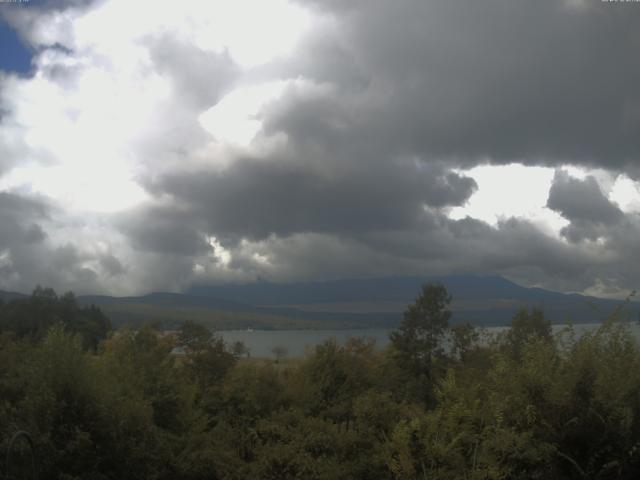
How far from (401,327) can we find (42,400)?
3432cm

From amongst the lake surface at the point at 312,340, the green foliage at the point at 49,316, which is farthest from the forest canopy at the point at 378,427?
the green foliage at the point at 49,316

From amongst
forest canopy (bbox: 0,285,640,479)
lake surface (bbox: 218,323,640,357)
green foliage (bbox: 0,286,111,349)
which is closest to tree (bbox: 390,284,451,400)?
lake surface (bbox: 218,323,640,357)

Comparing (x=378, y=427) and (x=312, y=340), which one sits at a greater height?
(x=378, y=427)

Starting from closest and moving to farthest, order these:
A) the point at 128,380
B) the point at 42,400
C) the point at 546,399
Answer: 1. the point at 546,399
2. the point at 42,400
3. the point at 128,380

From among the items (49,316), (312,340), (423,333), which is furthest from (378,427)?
(312,340)

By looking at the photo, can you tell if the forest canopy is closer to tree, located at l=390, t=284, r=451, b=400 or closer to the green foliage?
tree, located at l=390, t=284, r=451, b=400

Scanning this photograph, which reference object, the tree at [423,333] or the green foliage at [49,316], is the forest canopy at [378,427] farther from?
the green foliage at [49,316]

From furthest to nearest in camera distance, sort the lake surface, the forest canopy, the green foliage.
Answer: the green foliage < the lake surface < the forest canopy

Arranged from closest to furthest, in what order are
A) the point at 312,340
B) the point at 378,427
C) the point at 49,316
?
1. the point at 378,427
2. the point at 49,316
3. the point at 312,340

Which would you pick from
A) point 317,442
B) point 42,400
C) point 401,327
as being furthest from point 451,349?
point 42,400

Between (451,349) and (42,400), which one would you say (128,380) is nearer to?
(42,400)

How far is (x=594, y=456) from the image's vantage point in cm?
1062

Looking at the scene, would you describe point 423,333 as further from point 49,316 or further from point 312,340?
point 312,340

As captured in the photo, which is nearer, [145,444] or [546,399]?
[546,399]
